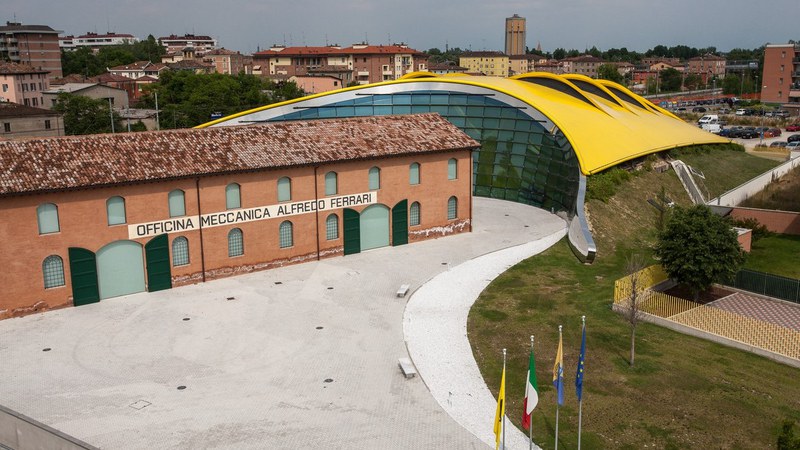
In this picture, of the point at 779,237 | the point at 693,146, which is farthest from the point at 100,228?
the point at 693,146

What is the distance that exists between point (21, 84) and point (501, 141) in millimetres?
81416

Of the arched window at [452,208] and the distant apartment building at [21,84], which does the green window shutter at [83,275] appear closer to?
the arched window at [452,208]

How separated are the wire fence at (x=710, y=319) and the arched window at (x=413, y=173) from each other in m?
13.4

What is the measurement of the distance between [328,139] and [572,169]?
16.6m

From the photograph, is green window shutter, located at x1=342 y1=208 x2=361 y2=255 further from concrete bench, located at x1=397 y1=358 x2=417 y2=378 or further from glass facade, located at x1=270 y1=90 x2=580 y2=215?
glass facade, located at x1=270 y1=90 x2=580 y2=215

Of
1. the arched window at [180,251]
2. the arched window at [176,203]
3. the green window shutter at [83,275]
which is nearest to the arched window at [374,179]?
the arched window at [176,203]

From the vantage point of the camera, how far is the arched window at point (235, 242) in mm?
33531

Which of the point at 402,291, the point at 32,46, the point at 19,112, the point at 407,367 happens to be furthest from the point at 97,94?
the point at 407,367

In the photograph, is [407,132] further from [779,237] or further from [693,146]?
[693,146]

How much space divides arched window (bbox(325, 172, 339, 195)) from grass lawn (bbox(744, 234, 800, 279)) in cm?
2004

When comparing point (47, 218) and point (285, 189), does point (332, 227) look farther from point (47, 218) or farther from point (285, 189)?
point (47, 218)

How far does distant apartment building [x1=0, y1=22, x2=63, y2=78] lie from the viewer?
148250mm

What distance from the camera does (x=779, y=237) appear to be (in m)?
41.8

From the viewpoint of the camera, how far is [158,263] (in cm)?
3167
